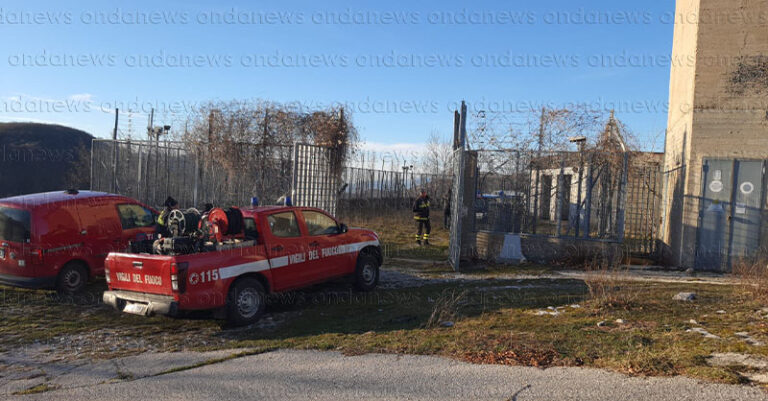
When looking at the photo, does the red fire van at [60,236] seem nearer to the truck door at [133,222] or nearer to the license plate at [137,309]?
the truck door at [133,222]

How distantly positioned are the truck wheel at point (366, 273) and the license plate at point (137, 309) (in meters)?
3.61

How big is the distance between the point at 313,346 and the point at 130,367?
193cm

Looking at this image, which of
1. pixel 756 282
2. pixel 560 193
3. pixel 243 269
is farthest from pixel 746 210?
pixel 243 269

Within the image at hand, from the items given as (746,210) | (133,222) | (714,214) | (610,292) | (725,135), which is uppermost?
(725,135)

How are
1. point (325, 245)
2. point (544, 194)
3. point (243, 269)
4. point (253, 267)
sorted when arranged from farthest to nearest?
point (544, 194)
point (325, 245)
point (253, 267)
point (243, 269)

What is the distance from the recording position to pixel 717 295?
7.98 meters

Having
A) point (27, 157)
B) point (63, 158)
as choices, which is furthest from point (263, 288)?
point (27, 157)

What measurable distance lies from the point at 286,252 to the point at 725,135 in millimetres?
9522

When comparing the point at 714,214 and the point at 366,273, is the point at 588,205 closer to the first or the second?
the point at 714,214

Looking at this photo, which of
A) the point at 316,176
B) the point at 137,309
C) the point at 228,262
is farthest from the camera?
the point at 316,176

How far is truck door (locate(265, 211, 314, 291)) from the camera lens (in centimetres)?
784

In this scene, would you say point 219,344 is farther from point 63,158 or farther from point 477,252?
point 63,158

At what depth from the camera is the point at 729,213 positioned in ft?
36.8

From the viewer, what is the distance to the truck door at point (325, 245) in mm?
8562
